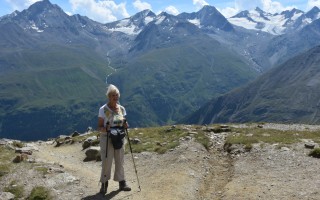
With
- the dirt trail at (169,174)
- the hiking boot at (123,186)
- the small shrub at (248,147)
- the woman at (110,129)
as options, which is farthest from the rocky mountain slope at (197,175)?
the woman at (110,129)

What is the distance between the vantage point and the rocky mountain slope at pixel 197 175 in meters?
20.0

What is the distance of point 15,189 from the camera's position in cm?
2275

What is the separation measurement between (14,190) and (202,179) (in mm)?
10948

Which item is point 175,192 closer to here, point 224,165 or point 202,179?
point 202,179

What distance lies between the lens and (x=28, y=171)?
84.4ft

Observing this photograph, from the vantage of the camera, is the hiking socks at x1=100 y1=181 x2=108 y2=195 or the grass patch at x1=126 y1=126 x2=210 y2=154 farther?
the grass patch at x1=126 y1=126 x2=210 y2=154

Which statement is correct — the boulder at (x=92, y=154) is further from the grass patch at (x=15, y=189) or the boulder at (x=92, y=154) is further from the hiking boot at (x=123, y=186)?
the hiking boot at (x=123, y=186)

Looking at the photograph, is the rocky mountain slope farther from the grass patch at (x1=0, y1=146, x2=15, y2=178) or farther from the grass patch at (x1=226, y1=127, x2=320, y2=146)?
the grass patch at (x1=226, y1=127, x2=320, y2=146)

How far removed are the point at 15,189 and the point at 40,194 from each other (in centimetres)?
229

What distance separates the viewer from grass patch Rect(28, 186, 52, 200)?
21.2 m

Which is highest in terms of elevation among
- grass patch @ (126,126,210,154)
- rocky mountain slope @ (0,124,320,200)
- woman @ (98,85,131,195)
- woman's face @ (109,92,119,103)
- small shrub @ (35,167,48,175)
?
woman's face @ (109,92,119,103)

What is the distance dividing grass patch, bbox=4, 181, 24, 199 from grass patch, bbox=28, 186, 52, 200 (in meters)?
0.81

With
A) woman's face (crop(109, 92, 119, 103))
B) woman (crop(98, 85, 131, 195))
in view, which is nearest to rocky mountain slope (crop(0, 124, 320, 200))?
woman (crop(98, 85, 131, 195))

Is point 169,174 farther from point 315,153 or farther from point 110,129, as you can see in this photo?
point 315,153
